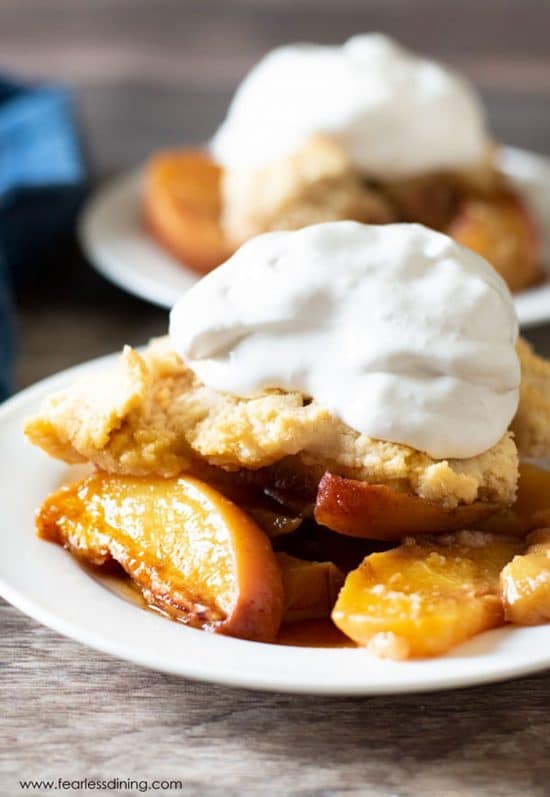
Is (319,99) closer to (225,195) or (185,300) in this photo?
(225,195)

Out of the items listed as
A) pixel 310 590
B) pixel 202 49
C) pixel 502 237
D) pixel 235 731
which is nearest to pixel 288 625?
pixel 310 590

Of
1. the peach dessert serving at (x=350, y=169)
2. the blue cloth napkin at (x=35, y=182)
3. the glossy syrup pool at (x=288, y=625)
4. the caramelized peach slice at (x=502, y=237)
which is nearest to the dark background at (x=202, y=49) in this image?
the blue cloth napkin at (x=35, y=182)

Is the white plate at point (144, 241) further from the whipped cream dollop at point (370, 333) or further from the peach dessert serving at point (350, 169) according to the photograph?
the whipped cream dollop at point (370, 333)

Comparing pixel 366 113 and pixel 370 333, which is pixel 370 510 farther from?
pixel 366 113

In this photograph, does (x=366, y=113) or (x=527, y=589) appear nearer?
(x=527, y=589)

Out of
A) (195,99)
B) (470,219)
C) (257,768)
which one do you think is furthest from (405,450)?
(195,99)

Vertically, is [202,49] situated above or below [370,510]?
below
